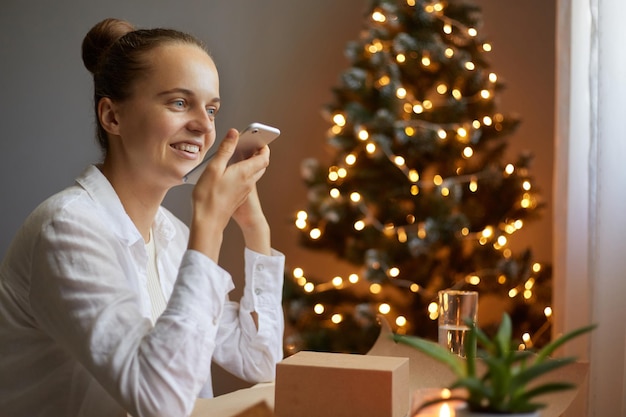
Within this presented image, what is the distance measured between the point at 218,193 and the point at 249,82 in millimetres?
2086

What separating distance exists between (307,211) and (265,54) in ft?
2.67

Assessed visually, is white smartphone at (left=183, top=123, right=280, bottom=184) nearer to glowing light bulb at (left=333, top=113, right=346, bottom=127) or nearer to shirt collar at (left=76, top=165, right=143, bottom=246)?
shirt collar at (left=76, top=165, right=143, bottom=246)

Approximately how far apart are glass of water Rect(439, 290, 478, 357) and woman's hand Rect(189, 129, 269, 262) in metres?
0.34

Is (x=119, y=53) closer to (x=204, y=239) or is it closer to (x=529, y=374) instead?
(x=204, y=239)

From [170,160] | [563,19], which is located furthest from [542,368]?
[563,19]

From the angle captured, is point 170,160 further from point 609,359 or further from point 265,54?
point 265,54

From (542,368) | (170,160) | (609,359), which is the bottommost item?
(609,359)

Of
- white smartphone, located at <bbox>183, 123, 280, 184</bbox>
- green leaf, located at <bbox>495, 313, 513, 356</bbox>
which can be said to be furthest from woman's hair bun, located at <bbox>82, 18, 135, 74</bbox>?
green leaf, located at <bbox>495, 313, 513, 356</bbox>

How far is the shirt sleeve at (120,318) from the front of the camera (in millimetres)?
1143

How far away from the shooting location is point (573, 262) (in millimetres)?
2248

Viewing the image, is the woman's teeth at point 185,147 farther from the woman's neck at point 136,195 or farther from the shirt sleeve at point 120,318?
the shirt sleeve at point 120,318

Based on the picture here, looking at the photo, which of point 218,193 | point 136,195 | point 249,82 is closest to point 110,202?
point 136,195

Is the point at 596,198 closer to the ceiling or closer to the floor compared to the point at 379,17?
closer to the floor

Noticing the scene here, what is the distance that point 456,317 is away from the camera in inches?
45.9
